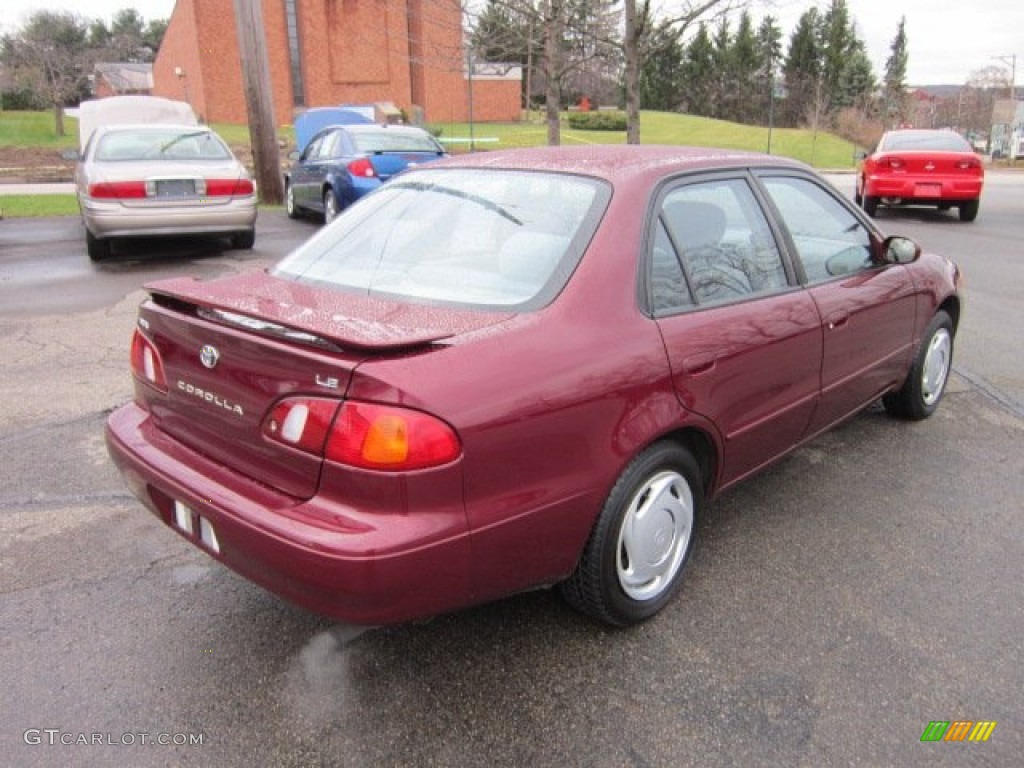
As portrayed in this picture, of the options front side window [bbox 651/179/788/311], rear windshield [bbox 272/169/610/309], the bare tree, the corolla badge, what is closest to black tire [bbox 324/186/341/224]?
rear windshield [bbox 272/169/610/309]

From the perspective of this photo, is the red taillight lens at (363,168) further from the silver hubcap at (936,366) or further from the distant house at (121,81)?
the distant house at (121,81)

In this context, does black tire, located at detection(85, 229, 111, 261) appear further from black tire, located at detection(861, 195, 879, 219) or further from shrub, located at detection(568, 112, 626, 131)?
shrub, located at detection(568, 112, 626, 131)

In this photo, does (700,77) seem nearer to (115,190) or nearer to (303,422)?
(115,190)

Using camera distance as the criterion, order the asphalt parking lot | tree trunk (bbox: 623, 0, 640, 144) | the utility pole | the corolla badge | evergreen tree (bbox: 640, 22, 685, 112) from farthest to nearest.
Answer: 1. evergreen tree (bbox: 640, 22, 685, 112)
2. the utility pole
3. tree trunk (bbox: 623, 0, 640, 144)
4. the corolla badge
5. the asphalt parking lot

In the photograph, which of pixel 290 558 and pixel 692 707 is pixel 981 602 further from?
pixel 290 558

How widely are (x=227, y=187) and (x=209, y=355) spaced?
7298mm

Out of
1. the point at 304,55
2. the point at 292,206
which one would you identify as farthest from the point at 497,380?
the point at 304,55

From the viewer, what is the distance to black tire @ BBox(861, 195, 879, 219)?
44.8 feet

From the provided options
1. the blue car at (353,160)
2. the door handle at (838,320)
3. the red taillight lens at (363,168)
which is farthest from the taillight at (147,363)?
the red taillight lens at (363,168)

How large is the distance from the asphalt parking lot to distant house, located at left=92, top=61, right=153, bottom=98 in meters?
60.0

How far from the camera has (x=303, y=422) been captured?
2.12 metres

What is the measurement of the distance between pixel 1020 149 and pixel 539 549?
57417 mm

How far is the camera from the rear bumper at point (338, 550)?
6.56ft

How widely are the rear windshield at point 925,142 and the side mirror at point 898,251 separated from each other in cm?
1069
